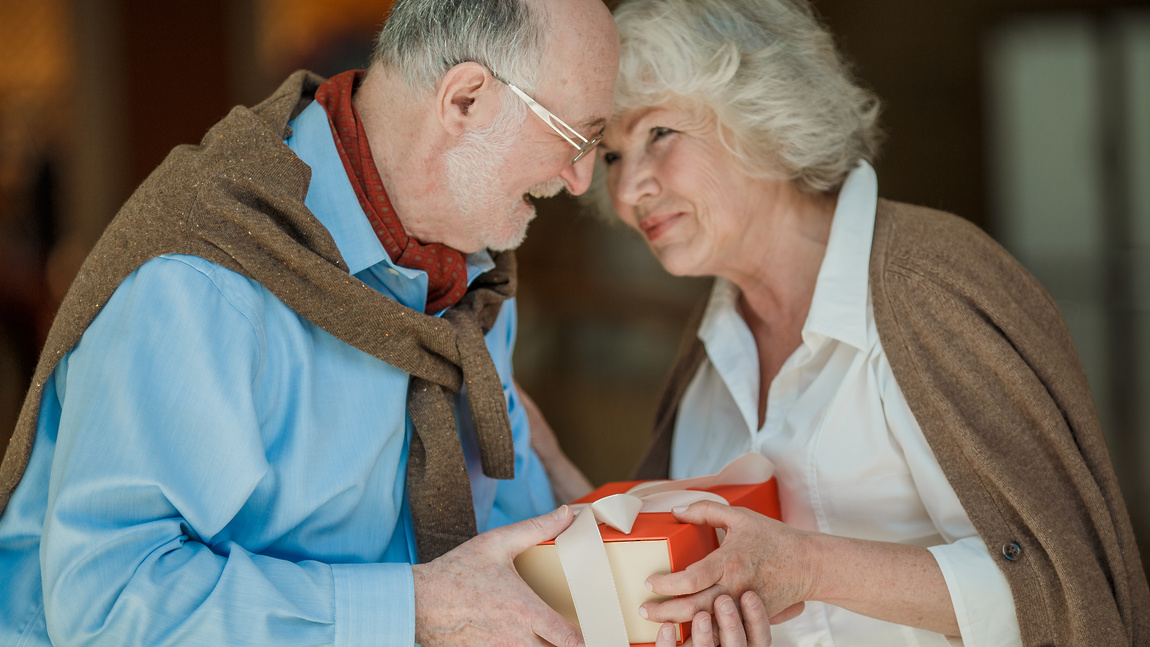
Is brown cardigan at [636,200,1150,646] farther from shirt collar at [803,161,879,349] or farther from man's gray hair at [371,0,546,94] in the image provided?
man's gray hair at [371,0,546,94]

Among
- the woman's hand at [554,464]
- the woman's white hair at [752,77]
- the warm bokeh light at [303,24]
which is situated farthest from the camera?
the warm bokeh light at [303,24]

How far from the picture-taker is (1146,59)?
4.08 m

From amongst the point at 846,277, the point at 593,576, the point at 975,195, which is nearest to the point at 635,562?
the point at 593,576

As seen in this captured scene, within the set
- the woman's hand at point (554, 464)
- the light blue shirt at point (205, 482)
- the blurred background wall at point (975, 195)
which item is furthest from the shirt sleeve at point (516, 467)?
the blurred background wall at point (975, 195)

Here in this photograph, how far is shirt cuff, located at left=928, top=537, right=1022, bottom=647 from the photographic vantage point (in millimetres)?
1410

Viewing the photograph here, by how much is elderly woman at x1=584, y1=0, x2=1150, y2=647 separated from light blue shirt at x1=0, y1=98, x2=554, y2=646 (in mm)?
462

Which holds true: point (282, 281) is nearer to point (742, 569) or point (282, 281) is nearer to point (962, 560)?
point (742, 569)

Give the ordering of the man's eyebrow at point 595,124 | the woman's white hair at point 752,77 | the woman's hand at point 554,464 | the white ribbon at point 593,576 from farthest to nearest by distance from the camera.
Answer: the woman's hand at point 554,464, the woman's white hair at point 752,77, the man's eyebrow at point 595,124, the white ribbon at point 593,576

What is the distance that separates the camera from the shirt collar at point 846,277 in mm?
1594

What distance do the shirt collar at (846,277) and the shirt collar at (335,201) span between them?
0.76m

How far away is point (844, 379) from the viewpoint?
1.60 meters

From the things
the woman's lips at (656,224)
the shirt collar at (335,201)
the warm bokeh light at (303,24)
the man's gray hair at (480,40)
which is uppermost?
the warm bokeh light at (303,24)

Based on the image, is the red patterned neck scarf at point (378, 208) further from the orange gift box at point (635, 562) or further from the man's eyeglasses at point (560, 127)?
the orange gift box at point (635, 562)

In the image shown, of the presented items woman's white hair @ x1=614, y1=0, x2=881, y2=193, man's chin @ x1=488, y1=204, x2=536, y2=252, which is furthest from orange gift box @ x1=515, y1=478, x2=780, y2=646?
woman's white hair @ x1=614, y1=0, x2=881, y2=193
